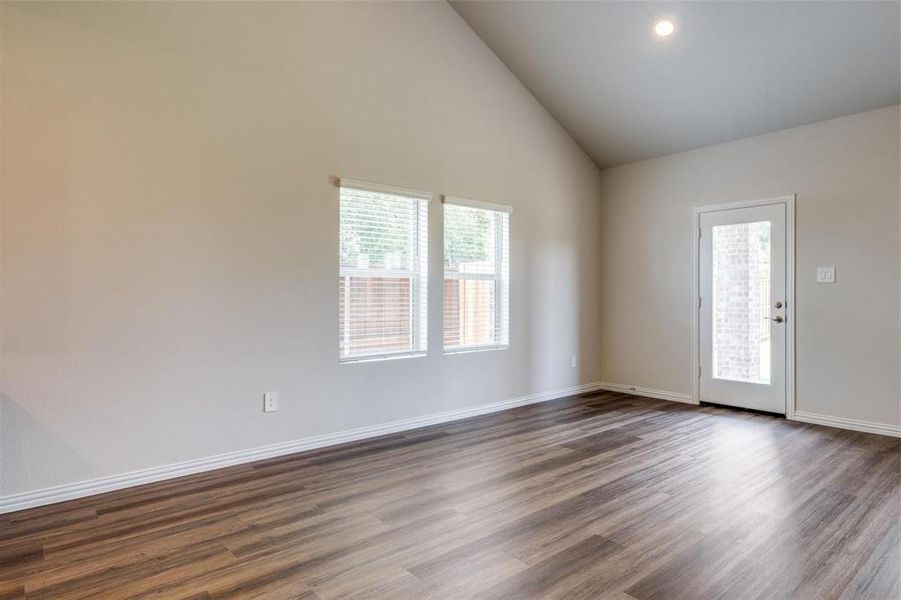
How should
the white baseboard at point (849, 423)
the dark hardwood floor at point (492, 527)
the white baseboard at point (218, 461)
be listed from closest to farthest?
1. the dark hardwood floor at point (492, 527)
2. the white baseboard at point (218, 461)
3. the white baseboard at point (849, 423)

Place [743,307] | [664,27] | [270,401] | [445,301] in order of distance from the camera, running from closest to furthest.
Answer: [270,401]
[664,27]
[445,301]
[743,307]

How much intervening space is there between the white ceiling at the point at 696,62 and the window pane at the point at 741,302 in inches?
39.6

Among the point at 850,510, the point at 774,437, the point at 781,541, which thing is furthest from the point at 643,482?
the point at 774,437

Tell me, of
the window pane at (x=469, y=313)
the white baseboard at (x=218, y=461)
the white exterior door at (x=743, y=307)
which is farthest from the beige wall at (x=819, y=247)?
the white baseboard at (x=218, y=461)

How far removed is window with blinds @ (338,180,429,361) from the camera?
12.7 ft

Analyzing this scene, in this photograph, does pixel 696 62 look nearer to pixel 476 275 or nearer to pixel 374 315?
pixel 476 275

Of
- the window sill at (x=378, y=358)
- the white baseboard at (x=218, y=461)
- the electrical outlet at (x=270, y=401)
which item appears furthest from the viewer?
the window sill at (x=378, y=358)

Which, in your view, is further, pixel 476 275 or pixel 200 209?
Answer: pixel 476 275

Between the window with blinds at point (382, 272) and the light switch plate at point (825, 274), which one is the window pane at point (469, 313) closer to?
the window with blinds at point (382, 272)

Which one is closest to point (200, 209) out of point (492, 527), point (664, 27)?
point (492, 527)

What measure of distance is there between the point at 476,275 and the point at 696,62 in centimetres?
258

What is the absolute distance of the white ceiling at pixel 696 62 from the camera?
3.61m

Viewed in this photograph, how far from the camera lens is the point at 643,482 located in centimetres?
303

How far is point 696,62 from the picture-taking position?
13.7 ft
